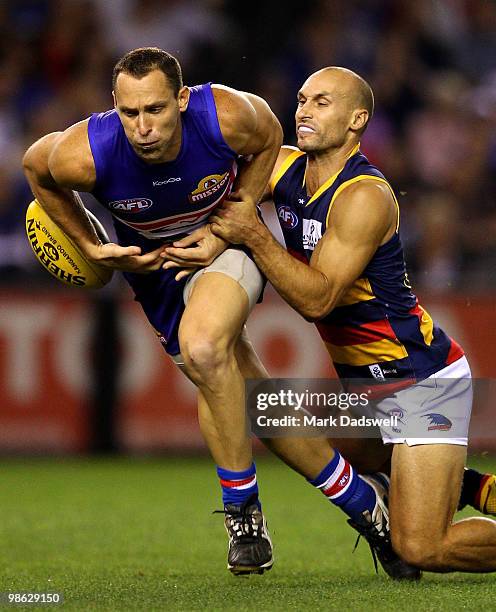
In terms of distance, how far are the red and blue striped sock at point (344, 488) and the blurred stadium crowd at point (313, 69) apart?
454 cm

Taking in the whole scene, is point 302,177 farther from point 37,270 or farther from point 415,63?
A: point 415,63

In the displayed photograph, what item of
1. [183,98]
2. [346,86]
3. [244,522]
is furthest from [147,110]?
[244,522]

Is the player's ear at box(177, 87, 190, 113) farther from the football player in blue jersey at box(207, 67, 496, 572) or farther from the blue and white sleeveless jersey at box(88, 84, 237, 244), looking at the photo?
the football player in blue jersey at box(207, 67, 496, 572)

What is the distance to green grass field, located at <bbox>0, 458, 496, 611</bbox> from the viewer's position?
465 cm

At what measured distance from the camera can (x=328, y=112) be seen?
537 cm

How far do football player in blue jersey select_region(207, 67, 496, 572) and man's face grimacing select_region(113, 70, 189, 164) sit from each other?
49 centimetres

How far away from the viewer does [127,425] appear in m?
9.61

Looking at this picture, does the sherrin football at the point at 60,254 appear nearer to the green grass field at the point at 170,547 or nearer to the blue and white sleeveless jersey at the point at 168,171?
the blue and white sleeveless jersey at the point at 168,171

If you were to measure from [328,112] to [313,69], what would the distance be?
19.3 ft

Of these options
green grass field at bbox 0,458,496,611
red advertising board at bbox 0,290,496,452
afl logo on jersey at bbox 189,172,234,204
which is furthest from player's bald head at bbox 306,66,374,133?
red advertising board at bbox 0,290,496,452

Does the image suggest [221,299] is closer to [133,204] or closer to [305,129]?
[133,204]

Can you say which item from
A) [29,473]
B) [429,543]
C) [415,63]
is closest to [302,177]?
[429,543]

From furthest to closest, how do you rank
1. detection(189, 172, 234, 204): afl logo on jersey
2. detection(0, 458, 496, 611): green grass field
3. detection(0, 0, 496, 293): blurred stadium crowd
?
detection(0, 0, 496, 293): blurred stadium crowd → detection(189, 172, 234, 204): afl logo on jersey → detection(0, 458, 496, 611): green grass field

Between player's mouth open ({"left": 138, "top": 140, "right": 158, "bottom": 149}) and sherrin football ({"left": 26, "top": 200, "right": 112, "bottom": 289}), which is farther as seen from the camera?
sherrin football ({"left": 26, "top": 200, "right": 112, "bottom": 289})
